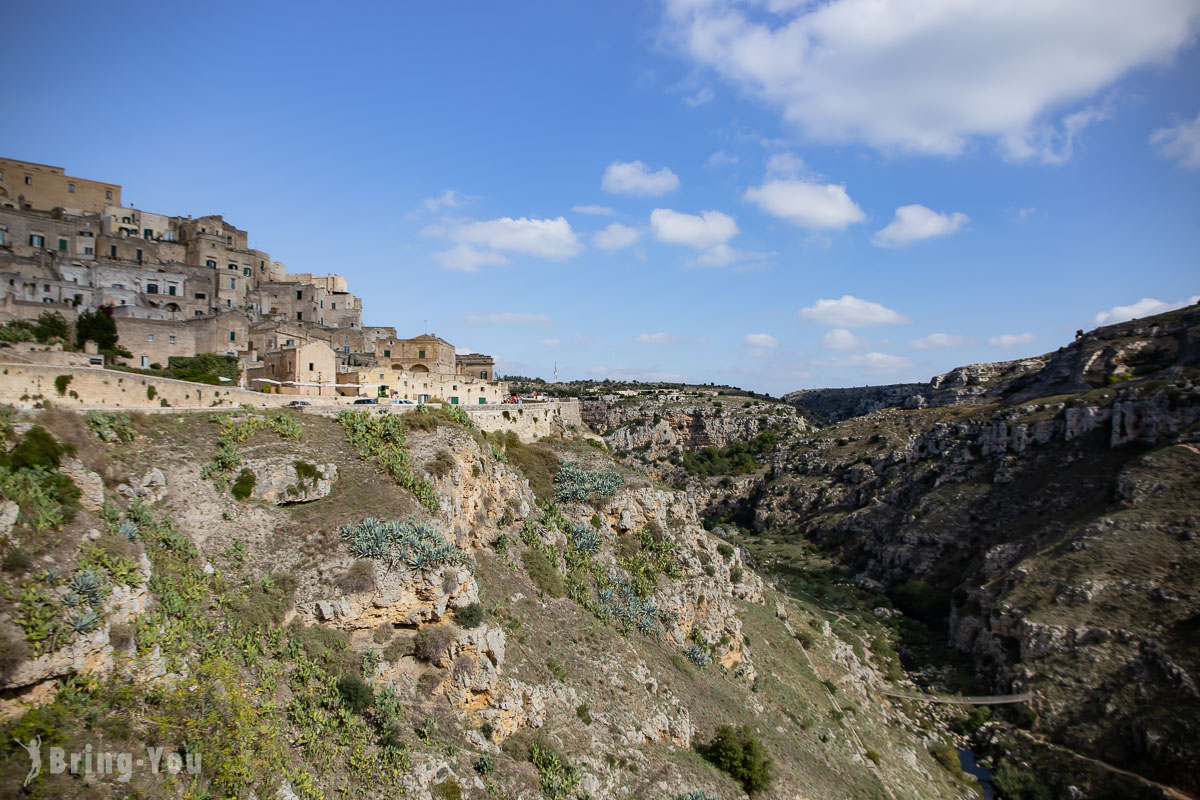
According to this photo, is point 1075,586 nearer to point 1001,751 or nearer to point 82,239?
point 1001,751

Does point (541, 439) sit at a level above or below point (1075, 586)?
above

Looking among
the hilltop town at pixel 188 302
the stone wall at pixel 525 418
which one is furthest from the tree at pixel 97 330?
the stone wall at pixel 525 418

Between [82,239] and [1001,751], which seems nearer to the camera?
[1001,751]

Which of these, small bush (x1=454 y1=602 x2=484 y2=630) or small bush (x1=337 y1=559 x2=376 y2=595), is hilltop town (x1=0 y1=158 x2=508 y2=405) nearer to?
small bush (x1=337 y1=559 x2=376 y2=595)

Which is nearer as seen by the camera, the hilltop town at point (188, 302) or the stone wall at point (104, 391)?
the stone wall at point (104, 391)

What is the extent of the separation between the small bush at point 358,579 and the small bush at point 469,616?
11.6 feet

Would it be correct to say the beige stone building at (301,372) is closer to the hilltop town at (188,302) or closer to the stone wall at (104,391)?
the hilltop town at (188,302)

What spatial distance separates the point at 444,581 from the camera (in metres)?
24.2

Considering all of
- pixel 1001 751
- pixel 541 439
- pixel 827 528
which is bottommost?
pixel 1001 751

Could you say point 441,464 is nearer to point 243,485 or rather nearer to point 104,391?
point 243,485

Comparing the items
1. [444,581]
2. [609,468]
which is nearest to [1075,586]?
[609,468]

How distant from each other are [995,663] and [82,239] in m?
79.2

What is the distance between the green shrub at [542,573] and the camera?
31172 mm

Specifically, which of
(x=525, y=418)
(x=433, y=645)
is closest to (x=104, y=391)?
(x=433, y=645)
